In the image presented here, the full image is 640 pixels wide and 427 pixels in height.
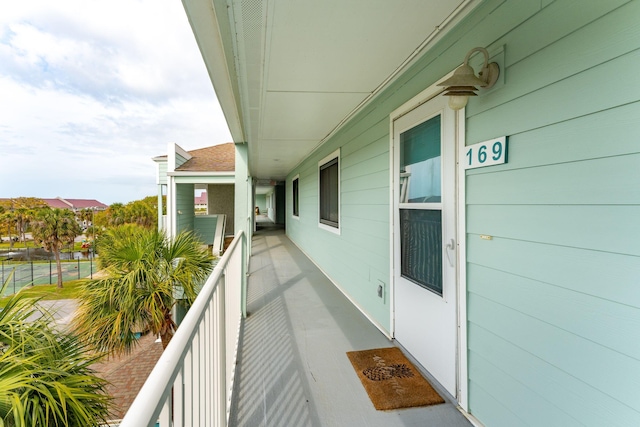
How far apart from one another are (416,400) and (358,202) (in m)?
2.24

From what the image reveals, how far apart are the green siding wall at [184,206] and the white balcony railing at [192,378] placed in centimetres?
826

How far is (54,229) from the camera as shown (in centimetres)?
1673

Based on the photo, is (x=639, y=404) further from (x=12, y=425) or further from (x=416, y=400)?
(x=12, y=425)

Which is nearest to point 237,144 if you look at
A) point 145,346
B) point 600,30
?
point 600,30

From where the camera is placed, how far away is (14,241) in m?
28.1

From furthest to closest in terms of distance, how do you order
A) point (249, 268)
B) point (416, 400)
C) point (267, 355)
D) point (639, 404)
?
1. point (249, 268)
2. point (267, 355)
3. point (416, 400)
4. point (639, 404)

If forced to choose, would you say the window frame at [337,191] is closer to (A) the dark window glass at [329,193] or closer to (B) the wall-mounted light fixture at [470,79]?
(A) the dark window glass at [329,193]

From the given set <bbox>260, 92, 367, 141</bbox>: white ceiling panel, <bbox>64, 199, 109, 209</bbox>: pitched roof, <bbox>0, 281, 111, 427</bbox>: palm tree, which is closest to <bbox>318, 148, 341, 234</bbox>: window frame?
<bbox>260, 92, 367, 141</bbox>: white ceiling panel

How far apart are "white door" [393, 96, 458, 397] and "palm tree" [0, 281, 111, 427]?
235 cm

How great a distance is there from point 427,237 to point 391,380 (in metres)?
1.07

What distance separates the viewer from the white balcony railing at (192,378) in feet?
1.71

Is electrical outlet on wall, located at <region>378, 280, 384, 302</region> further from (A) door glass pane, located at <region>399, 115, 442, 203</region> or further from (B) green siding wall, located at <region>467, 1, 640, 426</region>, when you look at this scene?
(B) green siding wall, located at <region>467, 1, 640, 426</region>

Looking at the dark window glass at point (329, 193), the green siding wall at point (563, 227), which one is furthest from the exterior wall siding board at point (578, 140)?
the dark window glass at point (329, 193)

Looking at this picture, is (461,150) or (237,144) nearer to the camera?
(461,150)
